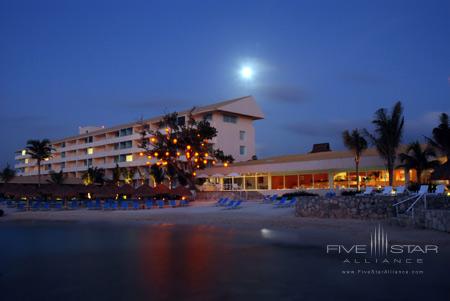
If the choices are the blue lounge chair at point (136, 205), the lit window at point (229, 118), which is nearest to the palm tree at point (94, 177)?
the lit window at point (229, 118)

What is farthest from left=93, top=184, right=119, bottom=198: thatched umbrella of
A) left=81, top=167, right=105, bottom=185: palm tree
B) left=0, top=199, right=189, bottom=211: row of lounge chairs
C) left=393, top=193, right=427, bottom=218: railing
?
left=81, top=167, right=105, bottom=185: palm tree

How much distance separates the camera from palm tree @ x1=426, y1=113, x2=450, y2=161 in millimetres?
26531

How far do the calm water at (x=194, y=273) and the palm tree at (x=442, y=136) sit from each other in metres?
16.3

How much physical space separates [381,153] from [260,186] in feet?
46.1

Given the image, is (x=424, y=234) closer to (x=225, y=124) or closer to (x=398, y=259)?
(x=398, y=259)

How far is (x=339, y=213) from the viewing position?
2072 centimetres

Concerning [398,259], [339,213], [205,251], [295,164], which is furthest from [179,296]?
[295,164]

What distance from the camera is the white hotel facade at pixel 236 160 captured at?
119 feet

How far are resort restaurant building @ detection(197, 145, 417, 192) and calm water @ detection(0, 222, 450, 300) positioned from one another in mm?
21561

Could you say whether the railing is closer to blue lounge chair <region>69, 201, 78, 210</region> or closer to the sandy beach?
the sandy beach

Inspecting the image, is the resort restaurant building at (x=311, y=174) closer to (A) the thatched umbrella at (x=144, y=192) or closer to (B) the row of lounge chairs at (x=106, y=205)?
(B) the row of lounge chairs at (x=106, y=205)

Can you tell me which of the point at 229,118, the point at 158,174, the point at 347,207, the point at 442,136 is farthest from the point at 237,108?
the point at 347,207

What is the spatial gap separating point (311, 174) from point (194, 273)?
1205 inches

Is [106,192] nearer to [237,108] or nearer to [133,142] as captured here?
[237,108]
